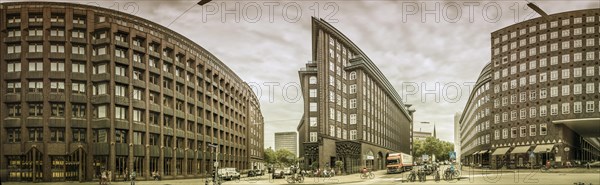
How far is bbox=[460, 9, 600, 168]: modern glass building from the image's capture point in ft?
241

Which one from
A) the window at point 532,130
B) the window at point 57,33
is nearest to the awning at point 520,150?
the window at point 532,130

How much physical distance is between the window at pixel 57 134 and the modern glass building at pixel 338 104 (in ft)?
112

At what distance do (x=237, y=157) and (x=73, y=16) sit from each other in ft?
110

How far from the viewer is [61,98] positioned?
58.2m

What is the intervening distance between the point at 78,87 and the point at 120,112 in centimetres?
601

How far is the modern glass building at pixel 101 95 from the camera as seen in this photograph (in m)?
57.2

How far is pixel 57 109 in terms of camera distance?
58.9 metres

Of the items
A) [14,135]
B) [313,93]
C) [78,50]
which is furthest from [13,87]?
[313,93]

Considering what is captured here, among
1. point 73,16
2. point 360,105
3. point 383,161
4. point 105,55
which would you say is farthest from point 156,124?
point 383,161

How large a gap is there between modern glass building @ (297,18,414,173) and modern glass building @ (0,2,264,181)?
16.0 m

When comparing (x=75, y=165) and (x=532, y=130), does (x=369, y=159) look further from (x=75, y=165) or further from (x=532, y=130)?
(x=75, y=165)

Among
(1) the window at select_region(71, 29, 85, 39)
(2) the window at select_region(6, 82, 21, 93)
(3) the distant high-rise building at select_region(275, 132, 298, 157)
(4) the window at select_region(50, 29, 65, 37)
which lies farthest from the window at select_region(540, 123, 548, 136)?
(3) the distant high-rise building at select_region(275, 132, 298, 157)

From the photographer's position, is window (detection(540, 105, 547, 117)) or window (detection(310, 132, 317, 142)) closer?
window (detection(540, 105, 547, 117))

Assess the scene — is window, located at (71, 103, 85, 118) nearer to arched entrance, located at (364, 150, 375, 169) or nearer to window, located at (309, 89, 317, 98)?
window, located at (309, 89, 317, 98)
